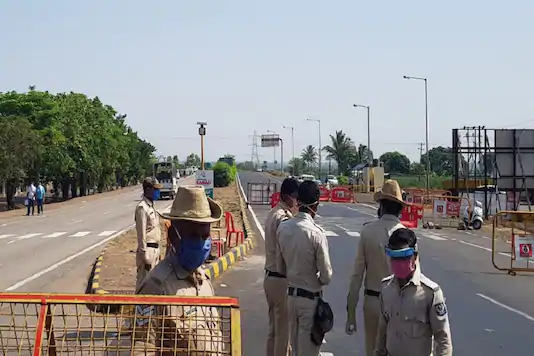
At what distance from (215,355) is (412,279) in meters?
1.63

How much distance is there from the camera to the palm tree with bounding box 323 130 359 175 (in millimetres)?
103194

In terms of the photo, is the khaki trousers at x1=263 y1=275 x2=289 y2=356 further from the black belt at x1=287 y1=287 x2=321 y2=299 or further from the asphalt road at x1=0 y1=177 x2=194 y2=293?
the asphalt road at x1=0 y1=177 x2=194 y2=293

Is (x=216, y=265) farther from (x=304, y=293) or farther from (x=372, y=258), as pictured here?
(x=372, y=258)

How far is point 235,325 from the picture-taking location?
3.32m

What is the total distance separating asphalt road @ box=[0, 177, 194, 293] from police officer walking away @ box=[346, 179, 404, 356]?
8.09m

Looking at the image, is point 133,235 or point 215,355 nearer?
point 215,355

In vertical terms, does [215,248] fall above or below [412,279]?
below

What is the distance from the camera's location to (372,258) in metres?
5.93

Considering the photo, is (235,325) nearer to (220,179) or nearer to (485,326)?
(485,326)

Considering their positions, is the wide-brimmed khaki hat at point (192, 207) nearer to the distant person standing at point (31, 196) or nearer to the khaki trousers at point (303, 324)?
the khaki trousers at point (303, 324)

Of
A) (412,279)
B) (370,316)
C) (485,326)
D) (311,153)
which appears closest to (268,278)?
(370,316)

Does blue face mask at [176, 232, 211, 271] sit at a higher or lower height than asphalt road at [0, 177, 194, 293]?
higher

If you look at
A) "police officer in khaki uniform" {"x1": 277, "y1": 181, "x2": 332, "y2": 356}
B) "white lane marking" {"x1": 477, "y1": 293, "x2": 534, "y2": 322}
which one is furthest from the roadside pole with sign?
"police officer in khaki uniform" {"x1": 277, "y1": 181, "x2": 332, "y2": 356}

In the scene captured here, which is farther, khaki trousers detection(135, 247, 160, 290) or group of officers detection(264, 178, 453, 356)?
khaki trousers detection(135, 247, 160, 290)
